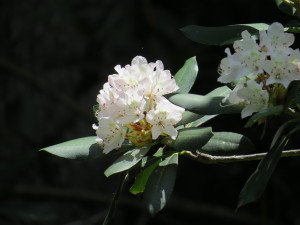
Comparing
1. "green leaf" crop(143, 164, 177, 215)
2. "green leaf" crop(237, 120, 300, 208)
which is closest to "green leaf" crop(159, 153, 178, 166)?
"green leaf" crop(143, 164, 177, 215)

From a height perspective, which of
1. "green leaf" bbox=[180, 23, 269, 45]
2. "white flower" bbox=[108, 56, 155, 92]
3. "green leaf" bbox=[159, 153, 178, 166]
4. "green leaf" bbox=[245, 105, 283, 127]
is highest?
"green leaf" bbox=[180, 23, 269, 45]

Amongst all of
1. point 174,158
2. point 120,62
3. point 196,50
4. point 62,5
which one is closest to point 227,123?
point 196,50

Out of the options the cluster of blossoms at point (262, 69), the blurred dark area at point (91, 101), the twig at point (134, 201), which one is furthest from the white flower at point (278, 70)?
the twig at point (134, 201)

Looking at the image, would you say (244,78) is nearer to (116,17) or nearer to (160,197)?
(160,197)

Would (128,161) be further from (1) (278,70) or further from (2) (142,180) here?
(1) (278,70)

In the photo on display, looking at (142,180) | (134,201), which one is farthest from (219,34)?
(134,201)

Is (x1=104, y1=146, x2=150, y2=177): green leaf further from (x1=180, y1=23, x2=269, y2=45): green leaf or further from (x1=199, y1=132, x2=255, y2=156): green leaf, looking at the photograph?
(x1=180, y1=23, x2=269, y2=45): green leaf

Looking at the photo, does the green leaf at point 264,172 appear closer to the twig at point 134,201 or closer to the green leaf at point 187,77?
the green leaf at point 187,77
